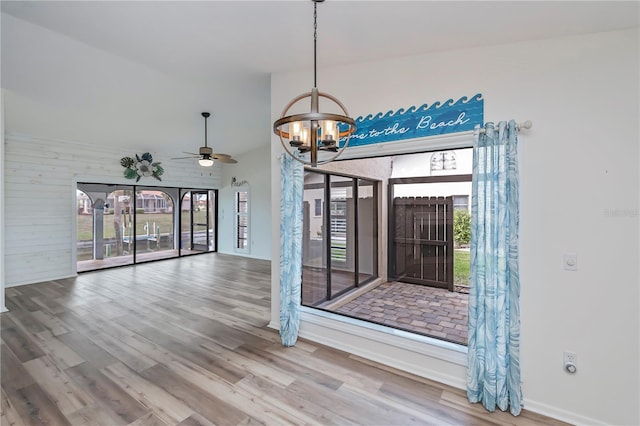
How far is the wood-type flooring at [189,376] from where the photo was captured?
7.55ft

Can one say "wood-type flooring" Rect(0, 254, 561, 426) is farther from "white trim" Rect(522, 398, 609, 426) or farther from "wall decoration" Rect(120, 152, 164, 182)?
"wall decoration" Rect(120, 152, 164, 182)

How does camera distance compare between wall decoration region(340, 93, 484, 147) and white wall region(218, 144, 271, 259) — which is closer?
wall decoration region(340, 93, 484, 147)

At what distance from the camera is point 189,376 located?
111 inches

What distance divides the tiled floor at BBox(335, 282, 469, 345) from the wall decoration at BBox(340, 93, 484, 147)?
1.88 metres

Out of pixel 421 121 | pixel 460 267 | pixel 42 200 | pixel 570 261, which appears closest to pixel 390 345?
pixel 460 267

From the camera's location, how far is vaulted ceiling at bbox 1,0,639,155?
220 cm

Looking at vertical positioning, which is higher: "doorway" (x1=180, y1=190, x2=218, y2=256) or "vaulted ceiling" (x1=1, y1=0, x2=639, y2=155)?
"vaulted ceiling" (x1=1, y1=0, x2=639, y2=155)

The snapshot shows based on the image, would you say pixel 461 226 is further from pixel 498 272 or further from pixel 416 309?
pixel 416 309

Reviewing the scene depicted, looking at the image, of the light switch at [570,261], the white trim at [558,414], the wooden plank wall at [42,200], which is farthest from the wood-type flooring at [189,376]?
the wooden plank wall at [42,200]

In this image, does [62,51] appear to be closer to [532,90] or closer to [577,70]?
[532,90]

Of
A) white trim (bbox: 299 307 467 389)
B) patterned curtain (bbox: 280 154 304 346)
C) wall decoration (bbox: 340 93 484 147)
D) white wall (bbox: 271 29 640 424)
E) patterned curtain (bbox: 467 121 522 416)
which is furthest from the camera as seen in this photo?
patterned curtain (bbox: 280 154 304 346)

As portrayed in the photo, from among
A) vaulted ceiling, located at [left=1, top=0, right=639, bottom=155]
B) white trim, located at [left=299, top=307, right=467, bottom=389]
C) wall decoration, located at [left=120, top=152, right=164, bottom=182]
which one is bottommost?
white trim, located at [left=299, top=307, right=467, bottom=389]

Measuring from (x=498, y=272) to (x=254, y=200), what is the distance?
7.45m

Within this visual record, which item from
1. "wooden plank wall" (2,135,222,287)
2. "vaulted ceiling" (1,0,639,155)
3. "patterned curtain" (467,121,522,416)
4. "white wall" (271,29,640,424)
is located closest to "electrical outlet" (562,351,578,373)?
"white wall" (271,29,640,424)
